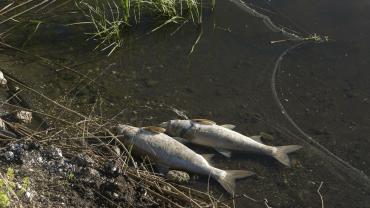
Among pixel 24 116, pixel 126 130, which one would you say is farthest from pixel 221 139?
pixel 24 116

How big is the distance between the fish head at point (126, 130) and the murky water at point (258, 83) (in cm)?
40

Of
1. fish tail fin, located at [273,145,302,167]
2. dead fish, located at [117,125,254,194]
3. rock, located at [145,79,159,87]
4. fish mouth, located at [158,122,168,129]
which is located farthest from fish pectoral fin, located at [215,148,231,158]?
rock, located at [145,79,159,87]

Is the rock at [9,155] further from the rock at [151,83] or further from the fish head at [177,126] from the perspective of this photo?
the rock at [151,83]

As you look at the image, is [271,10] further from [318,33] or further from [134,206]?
[134,206]

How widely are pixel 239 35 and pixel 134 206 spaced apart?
3.05 metres

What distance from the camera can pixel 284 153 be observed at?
5.78 meters

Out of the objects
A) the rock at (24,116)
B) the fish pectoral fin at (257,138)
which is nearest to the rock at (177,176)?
the fish pectoral fin at (257,138)

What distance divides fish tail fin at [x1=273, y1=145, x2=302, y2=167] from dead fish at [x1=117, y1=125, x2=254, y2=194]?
30cm

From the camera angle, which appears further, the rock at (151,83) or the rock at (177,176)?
the rock at (151,83)

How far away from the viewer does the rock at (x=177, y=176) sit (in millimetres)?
5492

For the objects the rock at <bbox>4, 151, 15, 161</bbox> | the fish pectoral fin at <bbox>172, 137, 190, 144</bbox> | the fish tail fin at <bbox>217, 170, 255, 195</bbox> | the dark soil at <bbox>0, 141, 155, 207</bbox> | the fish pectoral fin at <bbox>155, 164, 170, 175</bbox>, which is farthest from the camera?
the fish pectoral fin at <bbox>172, 137, 190, 144</bbox>

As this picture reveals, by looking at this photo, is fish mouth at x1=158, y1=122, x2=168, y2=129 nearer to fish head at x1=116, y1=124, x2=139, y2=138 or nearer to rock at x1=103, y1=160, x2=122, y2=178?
fish head at x1=116, y1=124, x2=139, y2=138

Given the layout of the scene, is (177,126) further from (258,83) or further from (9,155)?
(9,155)

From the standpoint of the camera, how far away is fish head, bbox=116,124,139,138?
A: 5.72 m
